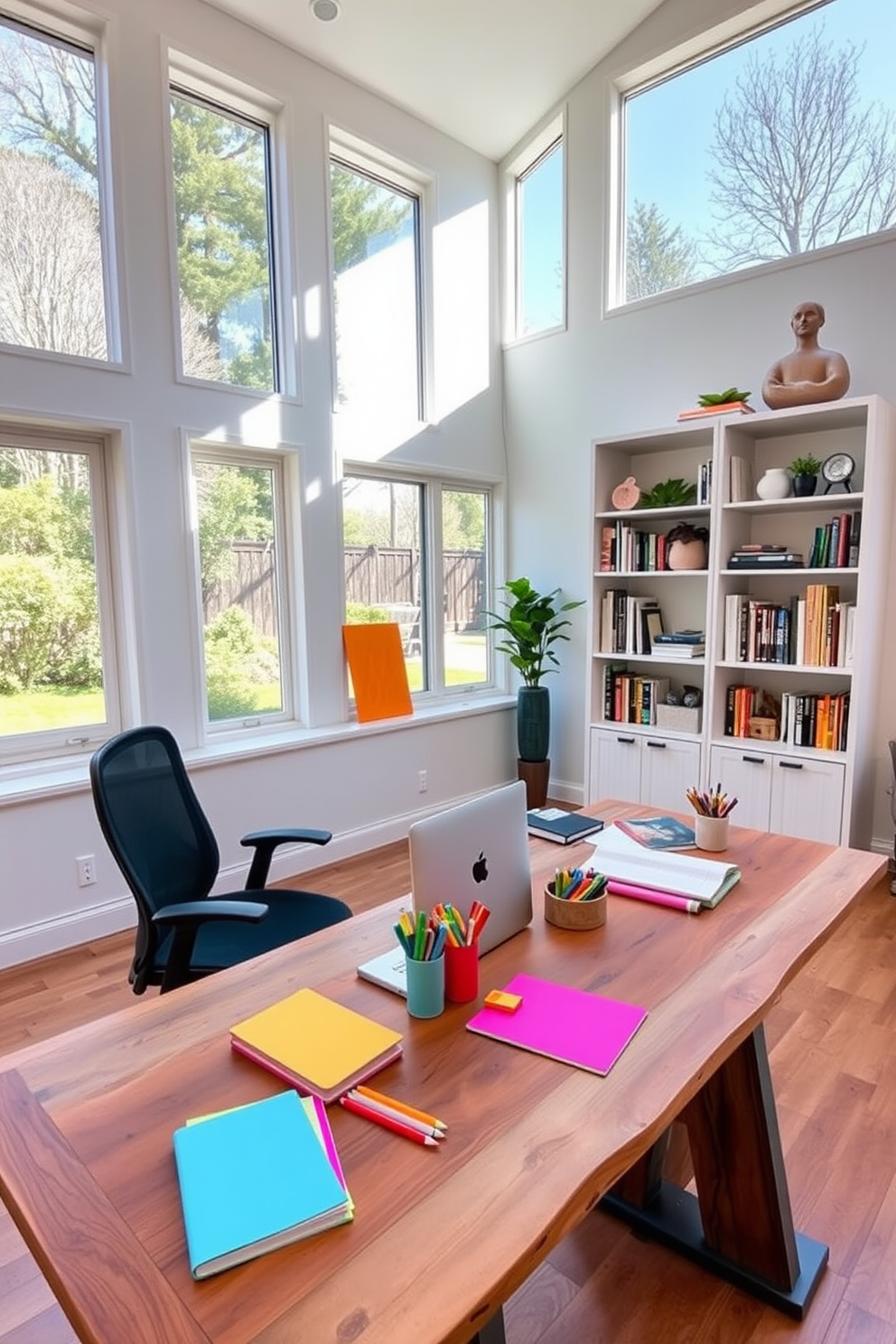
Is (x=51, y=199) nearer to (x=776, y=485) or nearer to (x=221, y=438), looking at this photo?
(x=221, y=438)

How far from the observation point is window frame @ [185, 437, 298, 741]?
3330 millimetres

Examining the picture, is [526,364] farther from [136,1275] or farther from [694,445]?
[136,1275]

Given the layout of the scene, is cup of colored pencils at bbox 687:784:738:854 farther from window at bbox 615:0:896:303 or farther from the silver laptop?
window at bbox 615:0:896:303

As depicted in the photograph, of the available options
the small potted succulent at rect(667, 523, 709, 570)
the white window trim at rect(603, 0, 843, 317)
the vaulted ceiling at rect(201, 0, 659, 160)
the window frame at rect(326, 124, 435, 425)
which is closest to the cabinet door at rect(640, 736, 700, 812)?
the small potted succulent at rect(667, 523, 709, 570)

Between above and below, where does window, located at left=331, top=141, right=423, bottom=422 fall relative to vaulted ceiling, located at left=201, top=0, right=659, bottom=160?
below

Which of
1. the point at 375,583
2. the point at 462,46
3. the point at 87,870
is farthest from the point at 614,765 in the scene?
the point at 462,46

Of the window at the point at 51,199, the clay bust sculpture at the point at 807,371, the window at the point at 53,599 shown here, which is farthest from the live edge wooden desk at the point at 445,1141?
the window at the point at 51,199

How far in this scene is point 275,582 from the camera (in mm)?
3744

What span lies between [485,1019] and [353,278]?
3941 millimetres

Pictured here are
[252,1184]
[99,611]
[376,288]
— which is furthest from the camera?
[376,288]

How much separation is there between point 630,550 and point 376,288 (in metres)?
2.02

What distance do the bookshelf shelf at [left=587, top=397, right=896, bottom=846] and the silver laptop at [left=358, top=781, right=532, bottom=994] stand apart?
2457mm

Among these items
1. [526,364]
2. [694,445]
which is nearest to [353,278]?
[526,364]

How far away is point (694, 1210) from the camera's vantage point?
1.62 m
